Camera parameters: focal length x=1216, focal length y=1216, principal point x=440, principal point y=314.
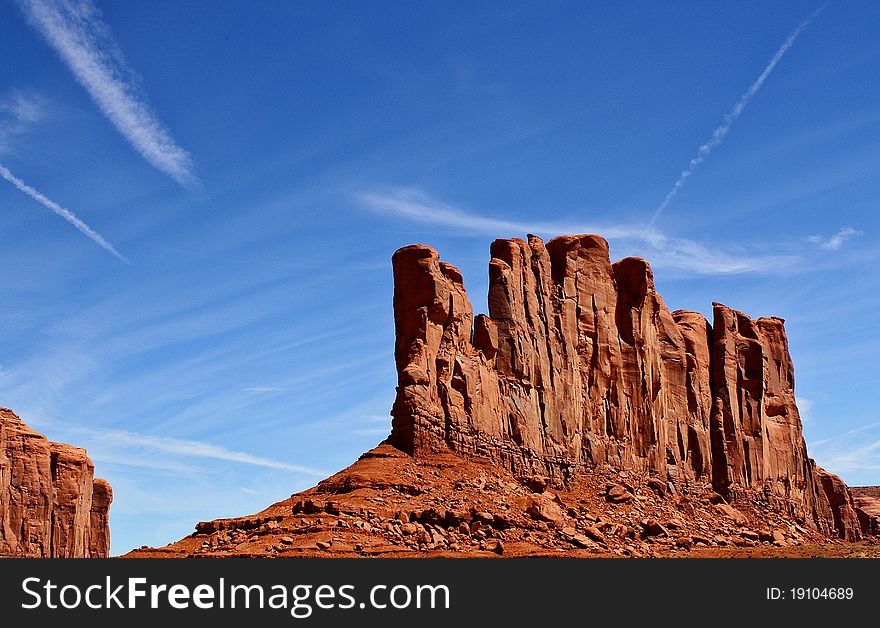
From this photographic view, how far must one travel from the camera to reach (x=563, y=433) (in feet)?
182

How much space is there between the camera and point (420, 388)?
47500 millimetres

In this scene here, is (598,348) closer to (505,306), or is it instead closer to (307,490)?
(505,306)

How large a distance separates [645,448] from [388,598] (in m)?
36.7

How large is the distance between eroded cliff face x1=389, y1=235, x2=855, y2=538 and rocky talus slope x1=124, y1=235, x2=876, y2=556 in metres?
0.10

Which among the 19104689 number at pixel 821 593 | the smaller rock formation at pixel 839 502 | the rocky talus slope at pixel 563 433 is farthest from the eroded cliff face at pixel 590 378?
the 19104689 number at pixel 821 593

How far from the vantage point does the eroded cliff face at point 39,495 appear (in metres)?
50.7

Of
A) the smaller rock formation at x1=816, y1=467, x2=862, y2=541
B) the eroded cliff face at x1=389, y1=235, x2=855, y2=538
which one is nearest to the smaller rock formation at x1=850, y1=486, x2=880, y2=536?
the smaller rock formation at x1=816, y1=467, x2=862, y2=541

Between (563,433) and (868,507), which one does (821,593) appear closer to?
(563,433)

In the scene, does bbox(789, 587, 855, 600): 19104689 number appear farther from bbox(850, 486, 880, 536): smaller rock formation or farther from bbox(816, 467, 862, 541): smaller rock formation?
bbox(850, 486, 880, 536): smaller rock formation

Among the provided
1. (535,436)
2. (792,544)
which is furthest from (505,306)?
(792,544)

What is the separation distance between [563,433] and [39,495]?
23.4m

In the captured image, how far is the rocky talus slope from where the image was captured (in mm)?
42281

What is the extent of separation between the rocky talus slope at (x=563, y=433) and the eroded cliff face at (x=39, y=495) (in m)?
11.6

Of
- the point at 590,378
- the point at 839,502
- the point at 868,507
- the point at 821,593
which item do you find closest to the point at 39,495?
the point at 590,378
